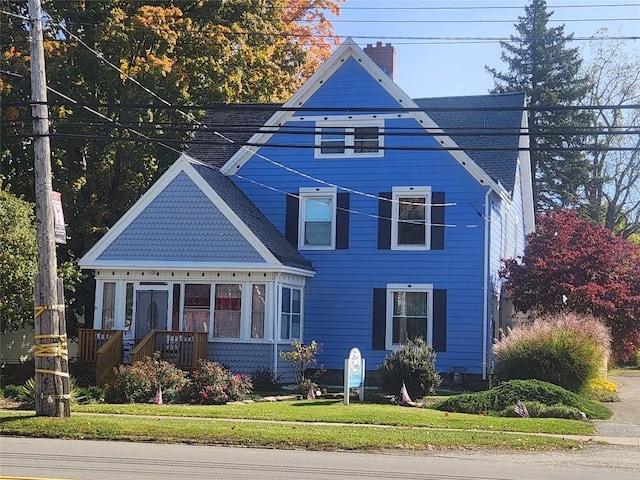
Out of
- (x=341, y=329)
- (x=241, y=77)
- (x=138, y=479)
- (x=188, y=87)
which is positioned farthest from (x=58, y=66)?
(x=138, y=479)

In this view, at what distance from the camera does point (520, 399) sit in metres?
17.9

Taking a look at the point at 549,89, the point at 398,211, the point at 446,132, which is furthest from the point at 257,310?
the point at 549,89

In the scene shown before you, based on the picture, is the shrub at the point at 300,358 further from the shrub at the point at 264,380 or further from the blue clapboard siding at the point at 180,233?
the blue clapboard siding at the point at 180,233

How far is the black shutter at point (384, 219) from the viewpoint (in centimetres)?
2516

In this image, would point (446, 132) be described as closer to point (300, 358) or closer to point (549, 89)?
point (300, 358)

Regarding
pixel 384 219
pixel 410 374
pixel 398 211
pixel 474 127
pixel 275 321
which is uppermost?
pixel 474 127

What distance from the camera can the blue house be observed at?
76.8 feet

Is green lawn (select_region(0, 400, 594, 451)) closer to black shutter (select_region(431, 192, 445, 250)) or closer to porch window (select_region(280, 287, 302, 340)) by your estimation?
porch window (select_region(280, 287, 302, 340))

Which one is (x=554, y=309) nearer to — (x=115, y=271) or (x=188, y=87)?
(x=115, y=271)

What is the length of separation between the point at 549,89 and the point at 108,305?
112ft

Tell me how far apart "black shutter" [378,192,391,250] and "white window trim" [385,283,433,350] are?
4.23 feet

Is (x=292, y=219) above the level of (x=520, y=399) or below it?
above

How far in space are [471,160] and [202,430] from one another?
13.3 meters

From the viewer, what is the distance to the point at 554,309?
24938 millimetres
